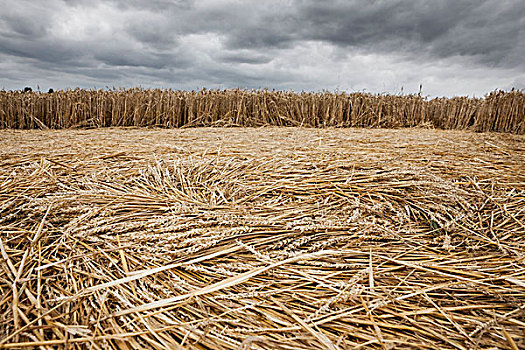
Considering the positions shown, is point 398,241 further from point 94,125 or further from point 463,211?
point 94,125

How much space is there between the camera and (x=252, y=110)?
24.2 ft

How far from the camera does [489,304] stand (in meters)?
0.97

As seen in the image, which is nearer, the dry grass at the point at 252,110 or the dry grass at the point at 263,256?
the dry grass at the point at 263,256

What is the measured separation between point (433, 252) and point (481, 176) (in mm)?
1022

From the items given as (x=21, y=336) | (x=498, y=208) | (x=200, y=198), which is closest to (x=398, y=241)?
(x=498, y=208)

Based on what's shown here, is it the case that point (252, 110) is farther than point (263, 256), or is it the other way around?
point (252, 110)

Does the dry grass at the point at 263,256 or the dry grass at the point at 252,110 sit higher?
the dry grass at the point at 252,110

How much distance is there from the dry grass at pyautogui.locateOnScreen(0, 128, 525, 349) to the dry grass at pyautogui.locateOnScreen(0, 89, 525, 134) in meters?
5.20

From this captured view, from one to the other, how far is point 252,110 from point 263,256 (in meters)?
6.52

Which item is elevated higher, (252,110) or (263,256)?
(252,110)

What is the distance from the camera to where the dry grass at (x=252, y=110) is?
6.72 meters

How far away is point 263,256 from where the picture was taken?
3.73ft

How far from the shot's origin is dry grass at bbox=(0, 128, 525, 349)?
88 centimetres

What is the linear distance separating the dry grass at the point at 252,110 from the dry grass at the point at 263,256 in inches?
205
